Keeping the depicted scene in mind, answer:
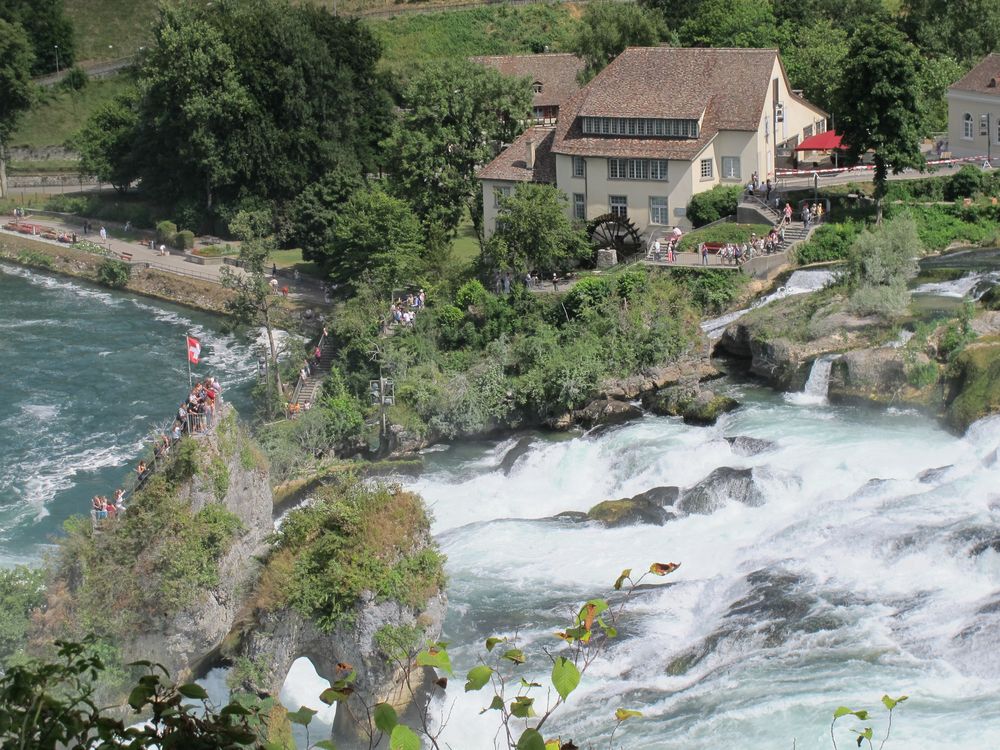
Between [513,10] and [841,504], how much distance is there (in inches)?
2983

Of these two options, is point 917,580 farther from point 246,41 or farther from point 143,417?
point 246,41

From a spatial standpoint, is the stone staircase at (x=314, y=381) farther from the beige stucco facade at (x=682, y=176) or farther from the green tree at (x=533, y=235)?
the beige stucco facade at (x=682, y=176)

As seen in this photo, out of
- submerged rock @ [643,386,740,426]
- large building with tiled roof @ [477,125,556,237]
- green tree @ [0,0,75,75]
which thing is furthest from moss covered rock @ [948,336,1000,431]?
green tree @ [0,0,75,75]

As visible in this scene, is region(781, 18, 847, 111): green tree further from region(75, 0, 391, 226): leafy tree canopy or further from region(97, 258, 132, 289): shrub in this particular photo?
region(97, 258, 132, 289): shrub

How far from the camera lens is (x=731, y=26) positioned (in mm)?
84438

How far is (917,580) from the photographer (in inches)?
1401

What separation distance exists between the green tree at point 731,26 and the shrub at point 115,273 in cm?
3520

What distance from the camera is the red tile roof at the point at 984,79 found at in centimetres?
6850

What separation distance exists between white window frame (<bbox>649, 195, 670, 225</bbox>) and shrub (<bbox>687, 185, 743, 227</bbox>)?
4.05 feet

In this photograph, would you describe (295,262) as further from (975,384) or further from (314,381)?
(975,384)

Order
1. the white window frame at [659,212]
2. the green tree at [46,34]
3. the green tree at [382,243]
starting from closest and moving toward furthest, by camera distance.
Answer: the green tree at [382,243] → the white window frame at [659,212] → the green tree at [46,34]

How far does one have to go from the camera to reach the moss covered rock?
145 ft

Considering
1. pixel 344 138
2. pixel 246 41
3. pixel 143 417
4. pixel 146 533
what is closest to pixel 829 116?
pixel 344 138

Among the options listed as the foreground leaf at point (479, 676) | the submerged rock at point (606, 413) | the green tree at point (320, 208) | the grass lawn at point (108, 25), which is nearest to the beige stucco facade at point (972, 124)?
the submerged rock at point (606, 413)
